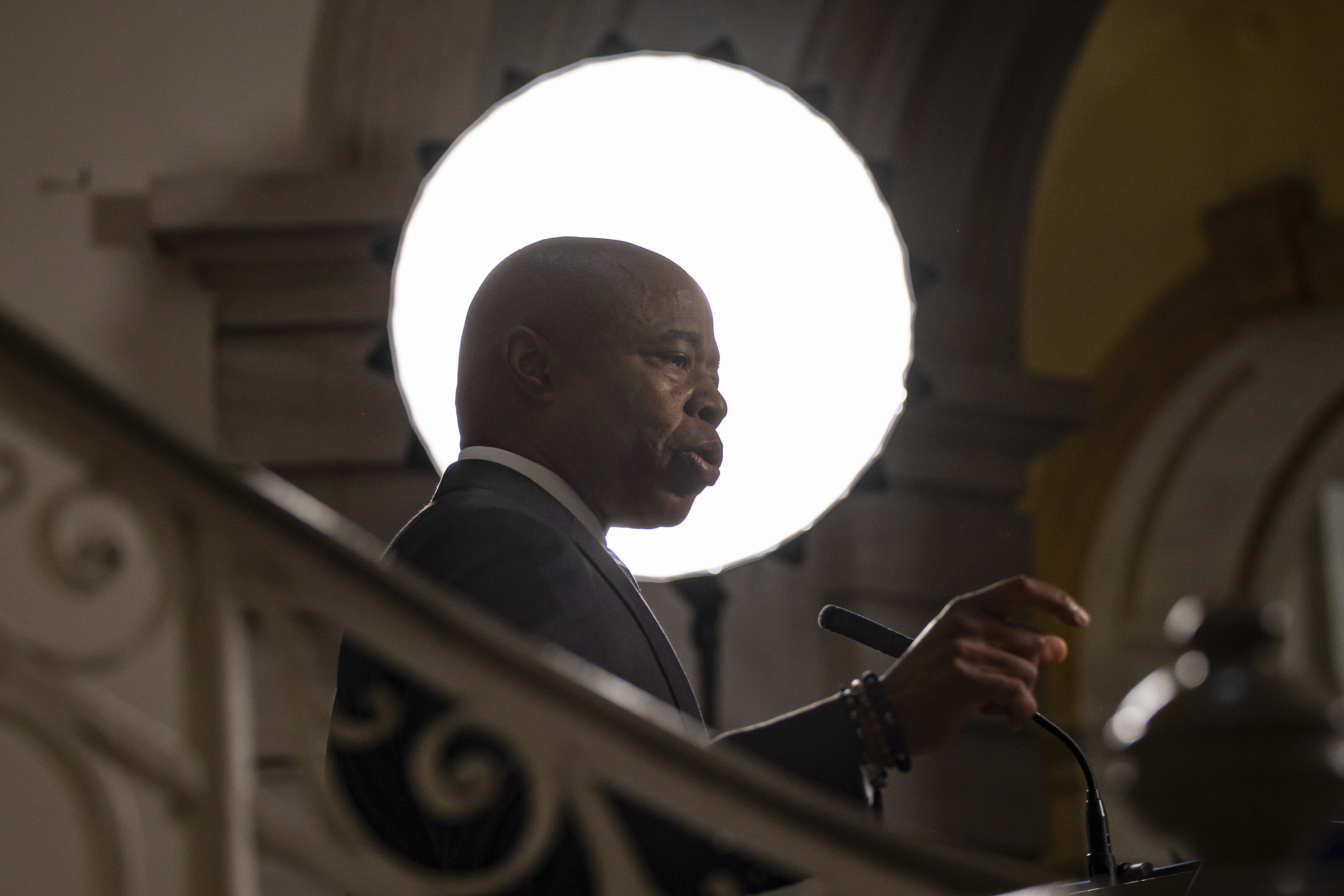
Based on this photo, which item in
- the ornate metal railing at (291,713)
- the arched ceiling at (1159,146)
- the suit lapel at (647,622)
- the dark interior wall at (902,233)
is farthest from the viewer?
the arched ceiling at (1159,146)

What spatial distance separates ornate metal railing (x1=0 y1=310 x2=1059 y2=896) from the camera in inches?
32.0

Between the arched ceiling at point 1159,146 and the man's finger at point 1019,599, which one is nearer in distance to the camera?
the man's finger at point 1019,599

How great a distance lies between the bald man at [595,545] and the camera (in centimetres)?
117

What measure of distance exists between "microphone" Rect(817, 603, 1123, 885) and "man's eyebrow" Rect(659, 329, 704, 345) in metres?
0.43

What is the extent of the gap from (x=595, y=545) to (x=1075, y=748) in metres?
0.50

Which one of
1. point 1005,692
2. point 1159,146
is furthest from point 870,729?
point 1159,146

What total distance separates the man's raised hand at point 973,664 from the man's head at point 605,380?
46cm

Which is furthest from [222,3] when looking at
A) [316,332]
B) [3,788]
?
[3,788]

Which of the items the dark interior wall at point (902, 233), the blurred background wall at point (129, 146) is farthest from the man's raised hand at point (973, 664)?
the blurred background wall at point (129, 146)

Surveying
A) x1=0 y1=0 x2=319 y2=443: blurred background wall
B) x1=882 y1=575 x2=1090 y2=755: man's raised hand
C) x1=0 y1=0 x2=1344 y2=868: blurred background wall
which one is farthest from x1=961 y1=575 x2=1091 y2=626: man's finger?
x1=0 y1=0 x2=319 y2=443: blurred background wall

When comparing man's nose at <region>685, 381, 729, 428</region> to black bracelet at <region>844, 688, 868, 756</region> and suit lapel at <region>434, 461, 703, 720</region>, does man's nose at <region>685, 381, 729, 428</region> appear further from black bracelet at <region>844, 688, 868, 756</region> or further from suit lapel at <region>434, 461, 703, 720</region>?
black bracelet at <region>844, 688, 868, 756</region>

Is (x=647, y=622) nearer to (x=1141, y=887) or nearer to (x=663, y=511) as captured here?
(x=663, y=511)

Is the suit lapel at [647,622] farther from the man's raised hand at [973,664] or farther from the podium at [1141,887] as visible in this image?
the podium at [1141,887]

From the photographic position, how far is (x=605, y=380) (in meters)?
1.59
